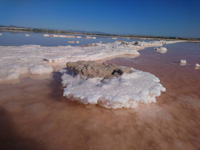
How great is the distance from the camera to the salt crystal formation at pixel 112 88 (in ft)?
8.25

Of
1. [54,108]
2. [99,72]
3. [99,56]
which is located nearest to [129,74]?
[99,72]

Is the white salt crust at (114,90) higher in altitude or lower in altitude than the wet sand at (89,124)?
higher

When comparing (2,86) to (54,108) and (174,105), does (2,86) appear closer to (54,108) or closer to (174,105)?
(54,108)

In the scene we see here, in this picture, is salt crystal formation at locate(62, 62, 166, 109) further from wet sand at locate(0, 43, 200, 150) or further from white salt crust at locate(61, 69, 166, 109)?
wet sand at locate(0, 43, 200, 150)

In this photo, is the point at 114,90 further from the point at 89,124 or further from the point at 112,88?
the point at 89,124

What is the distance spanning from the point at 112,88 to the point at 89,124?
100 cm

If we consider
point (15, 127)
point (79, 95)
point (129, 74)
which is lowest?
point (15, 127)

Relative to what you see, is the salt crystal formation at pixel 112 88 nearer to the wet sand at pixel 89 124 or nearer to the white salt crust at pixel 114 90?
the white salt crust at pixel 114 90

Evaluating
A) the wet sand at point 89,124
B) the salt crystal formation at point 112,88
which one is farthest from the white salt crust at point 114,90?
the wet sand at point 89,124

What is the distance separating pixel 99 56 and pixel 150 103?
5.12m

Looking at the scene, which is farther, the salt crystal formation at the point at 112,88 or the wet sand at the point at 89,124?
the salt crystal formation at the point at 112,88

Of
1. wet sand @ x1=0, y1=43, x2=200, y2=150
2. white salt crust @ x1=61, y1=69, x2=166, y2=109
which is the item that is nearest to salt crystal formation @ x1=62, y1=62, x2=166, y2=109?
white salt crust @ x1=61, y1=69, x2=166, y2=109

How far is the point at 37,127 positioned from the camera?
1974mm

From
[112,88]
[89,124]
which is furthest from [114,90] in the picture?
[89,124]
